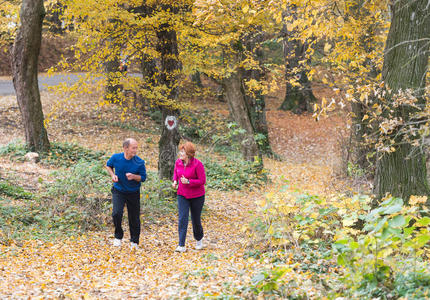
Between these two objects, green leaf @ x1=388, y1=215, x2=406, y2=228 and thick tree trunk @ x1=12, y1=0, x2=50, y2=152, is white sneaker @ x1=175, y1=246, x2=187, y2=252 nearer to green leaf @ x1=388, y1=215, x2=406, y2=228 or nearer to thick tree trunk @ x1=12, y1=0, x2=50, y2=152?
green leaf @ x1=388, y1=215, x2=406, y2=228

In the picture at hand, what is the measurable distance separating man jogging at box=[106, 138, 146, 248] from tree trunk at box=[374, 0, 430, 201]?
3725 mm

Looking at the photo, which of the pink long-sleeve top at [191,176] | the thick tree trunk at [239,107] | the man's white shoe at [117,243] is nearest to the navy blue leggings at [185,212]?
the pink long-sleeve top at [191,176]

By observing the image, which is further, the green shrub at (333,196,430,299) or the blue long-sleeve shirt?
the blue long-sleeve shirt

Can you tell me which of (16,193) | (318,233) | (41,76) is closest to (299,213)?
(318,233)

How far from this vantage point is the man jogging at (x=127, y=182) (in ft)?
23.4

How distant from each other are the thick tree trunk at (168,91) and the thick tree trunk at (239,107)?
4514 mm

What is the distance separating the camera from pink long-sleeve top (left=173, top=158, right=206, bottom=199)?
7281 mm

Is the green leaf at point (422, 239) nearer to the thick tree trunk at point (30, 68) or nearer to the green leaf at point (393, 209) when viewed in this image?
the green leaf at point (393, 209)

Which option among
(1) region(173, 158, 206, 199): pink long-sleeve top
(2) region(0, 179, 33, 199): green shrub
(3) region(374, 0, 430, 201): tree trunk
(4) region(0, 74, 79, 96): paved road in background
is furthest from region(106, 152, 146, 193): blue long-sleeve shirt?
(4) region(0, 74, 79, 96): paved road in background

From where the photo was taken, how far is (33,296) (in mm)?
4992

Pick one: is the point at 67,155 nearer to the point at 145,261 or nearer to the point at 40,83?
the point at 145,261

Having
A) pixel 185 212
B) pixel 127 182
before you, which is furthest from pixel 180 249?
pixel 127 182

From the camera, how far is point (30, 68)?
43.6 feet

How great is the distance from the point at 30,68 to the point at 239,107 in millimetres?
6477
